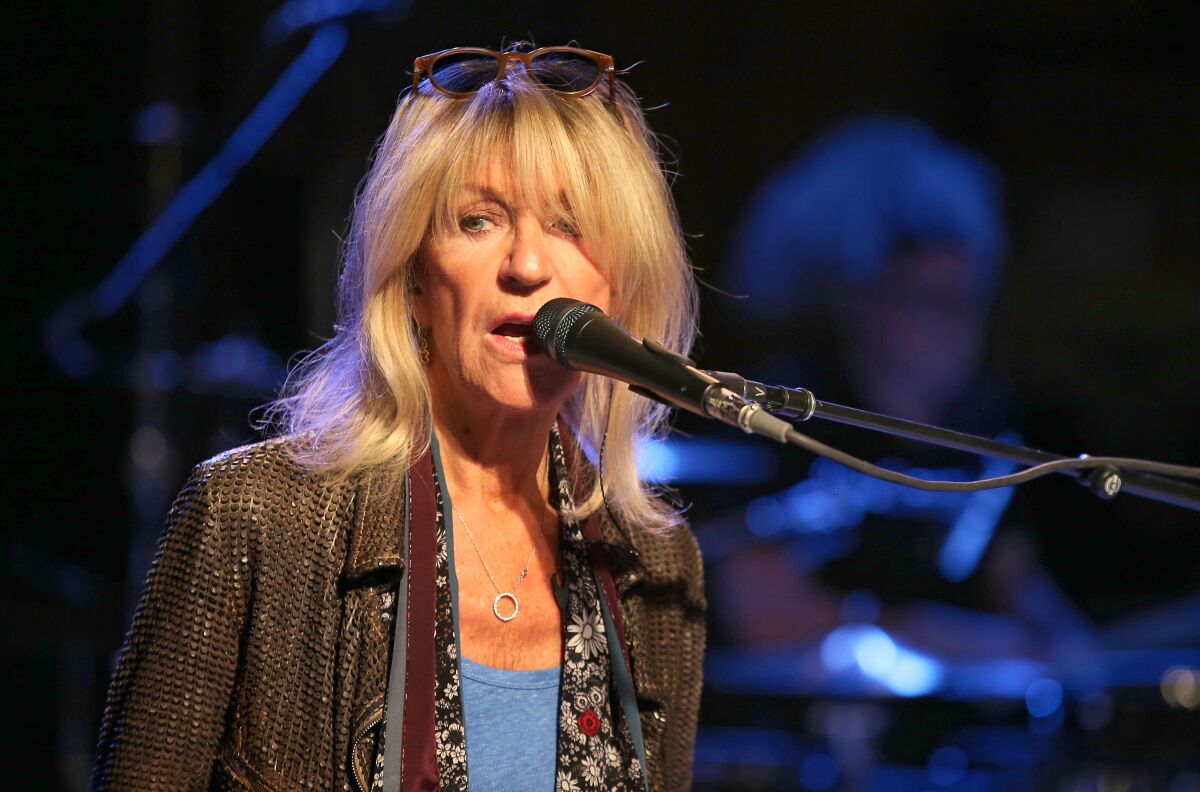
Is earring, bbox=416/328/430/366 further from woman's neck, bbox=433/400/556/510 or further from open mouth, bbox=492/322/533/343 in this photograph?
open mouth, bbox=492/322/533/343

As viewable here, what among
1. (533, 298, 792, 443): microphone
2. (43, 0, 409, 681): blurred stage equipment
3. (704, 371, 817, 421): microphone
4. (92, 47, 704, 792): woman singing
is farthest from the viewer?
(43, 0, 409, 681): blurred stage equipment

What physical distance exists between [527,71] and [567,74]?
8 centimetres

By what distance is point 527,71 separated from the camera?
5.70ft

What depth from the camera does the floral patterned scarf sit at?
150cm

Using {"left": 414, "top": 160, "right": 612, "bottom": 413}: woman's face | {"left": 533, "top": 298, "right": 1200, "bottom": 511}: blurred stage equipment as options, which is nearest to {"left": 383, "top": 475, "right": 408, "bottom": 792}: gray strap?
{"left": 414, "top": 160, "right": 612, "bottom": 413}: woman's face

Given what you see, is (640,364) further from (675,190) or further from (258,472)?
(675,190)

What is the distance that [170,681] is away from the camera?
57.1 inches

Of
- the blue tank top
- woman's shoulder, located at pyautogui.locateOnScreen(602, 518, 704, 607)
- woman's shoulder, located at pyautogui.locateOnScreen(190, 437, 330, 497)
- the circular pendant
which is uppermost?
woman's shoulder, located at pyautogui.locateOnScreen(602, 518, 704, 607)

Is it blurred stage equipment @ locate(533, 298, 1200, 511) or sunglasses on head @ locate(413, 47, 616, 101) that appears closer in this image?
blurred stage equipment @ locate(533, 298, 1200, 511)

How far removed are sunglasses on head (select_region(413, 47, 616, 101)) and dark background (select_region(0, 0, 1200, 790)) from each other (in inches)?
70.0

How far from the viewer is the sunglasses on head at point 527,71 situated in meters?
1.73

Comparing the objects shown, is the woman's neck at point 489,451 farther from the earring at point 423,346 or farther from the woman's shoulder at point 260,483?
the woman's shoulder at point 260,483

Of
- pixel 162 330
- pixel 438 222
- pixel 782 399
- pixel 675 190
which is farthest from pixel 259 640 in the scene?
pixel 675 190

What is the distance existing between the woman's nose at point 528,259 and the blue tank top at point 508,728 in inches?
19.3
